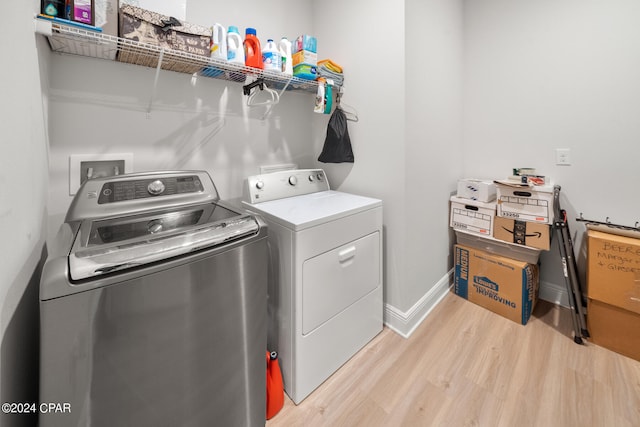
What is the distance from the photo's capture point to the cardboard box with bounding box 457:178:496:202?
2010mm

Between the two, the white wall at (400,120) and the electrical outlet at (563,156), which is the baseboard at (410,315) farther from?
the electrical outlet at (563,156)

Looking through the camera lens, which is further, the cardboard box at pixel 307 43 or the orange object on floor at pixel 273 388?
the cardboard box at pixel 307 43

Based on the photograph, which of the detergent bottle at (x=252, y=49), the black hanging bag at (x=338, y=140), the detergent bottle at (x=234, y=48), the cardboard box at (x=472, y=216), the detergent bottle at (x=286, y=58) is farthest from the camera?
the cardboard box at (x=472, y=216)

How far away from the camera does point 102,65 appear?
127cm


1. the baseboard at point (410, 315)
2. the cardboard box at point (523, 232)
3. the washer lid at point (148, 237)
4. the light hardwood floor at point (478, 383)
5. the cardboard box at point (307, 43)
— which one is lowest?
the light hardwood floor at point (478, 383)

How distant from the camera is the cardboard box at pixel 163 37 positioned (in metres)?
1.11

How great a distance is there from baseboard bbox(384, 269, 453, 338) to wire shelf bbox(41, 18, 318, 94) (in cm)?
160

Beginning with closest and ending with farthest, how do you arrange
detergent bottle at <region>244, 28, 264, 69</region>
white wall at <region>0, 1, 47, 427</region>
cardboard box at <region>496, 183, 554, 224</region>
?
white wall at <region>0, 1, 47, 427</region>
detergent bottle at <region>244, 28, 264, 69</region>
cardboard box at <region>496, 183, 554, 224</region>

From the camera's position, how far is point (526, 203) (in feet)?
5.93

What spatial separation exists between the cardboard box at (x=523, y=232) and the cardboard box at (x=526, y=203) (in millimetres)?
34

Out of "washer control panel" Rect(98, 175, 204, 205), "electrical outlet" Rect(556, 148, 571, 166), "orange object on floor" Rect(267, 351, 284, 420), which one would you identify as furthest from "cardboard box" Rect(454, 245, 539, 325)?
"washer control panel" Rect(98, 175, 204, 205)

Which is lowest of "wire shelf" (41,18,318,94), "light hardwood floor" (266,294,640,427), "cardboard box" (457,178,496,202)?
"light hardwood floor" (266,294,640,427)

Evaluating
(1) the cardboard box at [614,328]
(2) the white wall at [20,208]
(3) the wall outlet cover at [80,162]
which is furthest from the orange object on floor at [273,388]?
(1) the cardboard box at [614,328]

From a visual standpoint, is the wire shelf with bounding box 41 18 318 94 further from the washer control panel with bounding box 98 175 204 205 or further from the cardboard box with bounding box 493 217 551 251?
the cardboard box with bounding box 493 217 551 251
